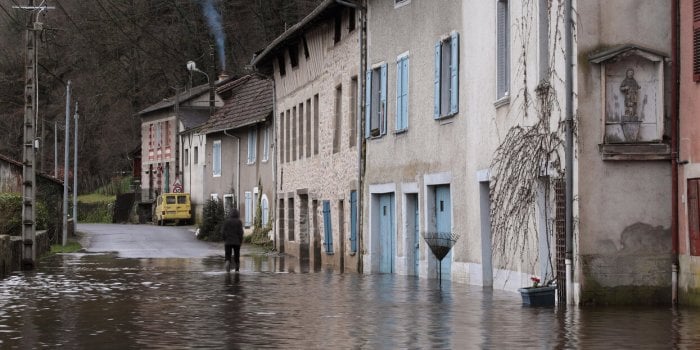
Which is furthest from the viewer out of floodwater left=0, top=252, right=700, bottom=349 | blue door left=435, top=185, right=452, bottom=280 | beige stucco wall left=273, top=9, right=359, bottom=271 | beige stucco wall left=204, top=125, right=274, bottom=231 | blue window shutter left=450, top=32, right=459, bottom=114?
beige stucco wall left=204, top=125, right=274, bottom=231

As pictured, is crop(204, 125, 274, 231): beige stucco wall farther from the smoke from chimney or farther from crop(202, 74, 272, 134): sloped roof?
the smoke from chimney

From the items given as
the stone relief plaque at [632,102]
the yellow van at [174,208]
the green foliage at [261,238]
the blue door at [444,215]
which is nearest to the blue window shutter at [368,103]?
the blue door at [444,215]

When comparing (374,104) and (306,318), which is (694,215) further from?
(374,104)

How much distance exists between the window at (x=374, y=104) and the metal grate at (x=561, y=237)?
448 inches

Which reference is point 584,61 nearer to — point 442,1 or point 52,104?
point 442,1

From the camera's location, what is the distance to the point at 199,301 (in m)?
20.2

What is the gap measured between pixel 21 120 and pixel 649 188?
6582 cm

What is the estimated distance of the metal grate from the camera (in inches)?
758

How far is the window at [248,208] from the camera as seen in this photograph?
56909 mm

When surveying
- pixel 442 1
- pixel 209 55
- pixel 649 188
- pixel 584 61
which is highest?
pixel 209 55

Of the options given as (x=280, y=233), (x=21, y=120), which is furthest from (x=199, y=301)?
(x=21, y=120)

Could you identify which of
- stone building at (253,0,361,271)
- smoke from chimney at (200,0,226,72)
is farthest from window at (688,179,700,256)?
smoke from chimney at (200,0,226,72)

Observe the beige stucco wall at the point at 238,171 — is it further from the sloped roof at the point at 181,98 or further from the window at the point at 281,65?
the window at the point at 281,65

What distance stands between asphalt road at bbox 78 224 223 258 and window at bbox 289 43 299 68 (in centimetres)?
645
